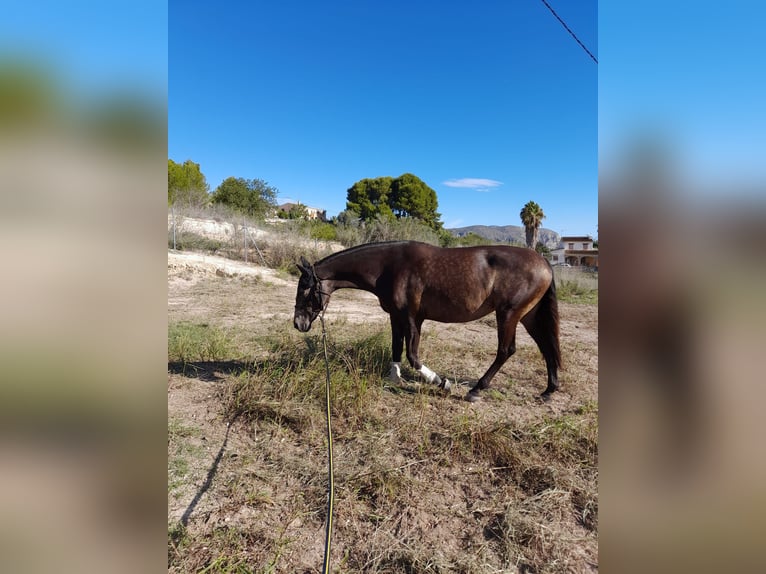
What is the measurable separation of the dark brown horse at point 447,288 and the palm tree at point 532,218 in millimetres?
28221

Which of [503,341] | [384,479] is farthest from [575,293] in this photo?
[384,479]

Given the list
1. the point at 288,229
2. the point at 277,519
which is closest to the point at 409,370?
the point at 277,519

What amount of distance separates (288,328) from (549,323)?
13.8 feet

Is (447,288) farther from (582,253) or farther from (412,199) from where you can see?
(412,199)

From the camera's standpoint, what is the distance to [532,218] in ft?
98.9

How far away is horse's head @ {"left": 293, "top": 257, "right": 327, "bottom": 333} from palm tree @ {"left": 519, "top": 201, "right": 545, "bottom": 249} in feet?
94.9

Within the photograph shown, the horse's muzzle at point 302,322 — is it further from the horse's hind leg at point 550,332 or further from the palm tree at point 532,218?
the palm tree at point 532,218

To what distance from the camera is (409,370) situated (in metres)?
4.64

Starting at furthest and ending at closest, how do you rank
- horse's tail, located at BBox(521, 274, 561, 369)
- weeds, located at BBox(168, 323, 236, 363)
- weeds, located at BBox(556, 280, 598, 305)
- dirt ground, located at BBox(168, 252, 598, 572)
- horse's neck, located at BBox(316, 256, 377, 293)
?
weeds, located at BBox(556, 280, 598, 305) → weeds, located at BBox(168, 323, 236, 363) → horse's neck, located at BBox(316, 256, 377, 293) → horse's tail, located at BBox(521, 274, 561, 369) → dirt ground, located at BBox(168, 252, 598, 572)

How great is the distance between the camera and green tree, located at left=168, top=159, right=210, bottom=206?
16203mm

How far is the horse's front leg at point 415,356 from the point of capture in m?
4.07

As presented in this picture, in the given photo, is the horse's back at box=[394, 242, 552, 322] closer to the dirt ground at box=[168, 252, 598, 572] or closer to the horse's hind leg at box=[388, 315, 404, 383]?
the horse's hind leg at box=[388, 315, 404, 383]

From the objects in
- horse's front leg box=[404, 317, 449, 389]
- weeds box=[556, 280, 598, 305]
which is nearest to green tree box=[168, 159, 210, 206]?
horse's front leg box=[404, 317, 449, 389]
